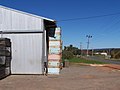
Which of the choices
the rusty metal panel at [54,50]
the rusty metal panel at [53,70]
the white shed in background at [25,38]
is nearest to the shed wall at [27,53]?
the white shed in background at [25,38]

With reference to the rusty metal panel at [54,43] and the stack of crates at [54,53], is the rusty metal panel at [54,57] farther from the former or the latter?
the rusty metal panel at [54,43]

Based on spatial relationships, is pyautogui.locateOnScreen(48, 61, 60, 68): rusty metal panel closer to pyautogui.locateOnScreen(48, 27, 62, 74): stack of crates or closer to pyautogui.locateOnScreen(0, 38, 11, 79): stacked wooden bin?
pyautogui.locateOnScreen(48, 27, 62, 74): stack of crates

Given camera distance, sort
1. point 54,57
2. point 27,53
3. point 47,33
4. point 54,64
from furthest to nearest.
A: point 47,33 → point 54,57 → point 54,64 → point 27,53

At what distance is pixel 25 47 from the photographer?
18828 millimetres

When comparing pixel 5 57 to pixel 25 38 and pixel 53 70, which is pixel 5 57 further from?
pixel 53 70

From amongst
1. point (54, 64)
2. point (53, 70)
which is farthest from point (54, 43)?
point (53, 70)

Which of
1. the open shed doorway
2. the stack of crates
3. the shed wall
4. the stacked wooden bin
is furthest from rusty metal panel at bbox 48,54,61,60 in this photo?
the stacked wooden bin

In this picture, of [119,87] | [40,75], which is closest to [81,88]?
[119,87]

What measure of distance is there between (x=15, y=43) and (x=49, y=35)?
2.99 m

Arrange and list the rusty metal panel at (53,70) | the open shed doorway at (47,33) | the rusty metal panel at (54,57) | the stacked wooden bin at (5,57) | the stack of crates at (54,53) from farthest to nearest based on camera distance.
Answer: the rusty metal panel at (54,57) → the stack of crates at (54,53) → the rusty metal panel at (53,70) → the open shed doorway at (47,33) → the stacked wooden bin at (5,57)

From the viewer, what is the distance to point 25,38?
1888 cm

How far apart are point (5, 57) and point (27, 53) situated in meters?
2.02

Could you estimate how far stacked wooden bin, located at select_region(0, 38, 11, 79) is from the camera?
16.6 metres

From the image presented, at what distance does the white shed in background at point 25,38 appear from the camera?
736 inches
